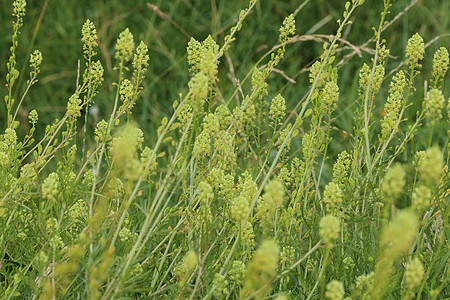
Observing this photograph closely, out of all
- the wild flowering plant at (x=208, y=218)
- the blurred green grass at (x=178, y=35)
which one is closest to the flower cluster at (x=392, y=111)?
the wild flowering plant at (x=208, y=218)

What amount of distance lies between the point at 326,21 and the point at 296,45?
30 cm

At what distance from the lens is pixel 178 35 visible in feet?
15.2

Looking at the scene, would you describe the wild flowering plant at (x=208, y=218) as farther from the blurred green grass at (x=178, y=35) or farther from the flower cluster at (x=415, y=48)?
the blurred green grass at (x=178, y=35)

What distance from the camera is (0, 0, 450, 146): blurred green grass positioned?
175 inches

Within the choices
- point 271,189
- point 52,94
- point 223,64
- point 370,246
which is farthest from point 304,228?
point 52,94

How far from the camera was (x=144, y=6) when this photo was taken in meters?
4.76

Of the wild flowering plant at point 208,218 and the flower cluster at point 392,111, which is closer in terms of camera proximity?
the wild flowering plant at point 208,218

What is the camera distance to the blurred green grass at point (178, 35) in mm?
4434

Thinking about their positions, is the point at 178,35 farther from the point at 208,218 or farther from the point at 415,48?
the point at 208,218

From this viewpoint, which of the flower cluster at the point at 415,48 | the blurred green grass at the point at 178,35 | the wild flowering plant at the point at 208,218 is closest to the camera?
the wild flowering plant at the point at 208,218

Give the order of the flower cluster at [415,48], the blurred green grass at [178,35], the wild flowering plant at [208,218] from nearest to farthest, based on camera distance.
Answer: the wild flowering plant at [208,218]
the flower cluster at [415,48]
the blurred green grass at [178,35]

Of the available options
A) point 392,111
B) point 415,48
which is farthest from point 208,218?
point 415,48

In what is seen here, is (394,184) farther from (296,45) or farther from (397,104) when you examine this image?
(296,45)

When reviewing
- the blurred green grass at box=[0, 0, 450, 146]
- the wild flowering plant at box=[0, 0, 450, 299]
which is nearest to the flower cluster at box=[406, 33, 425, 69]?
Answer: the wild flowering plant at box=[0, 0, 450, 299]
